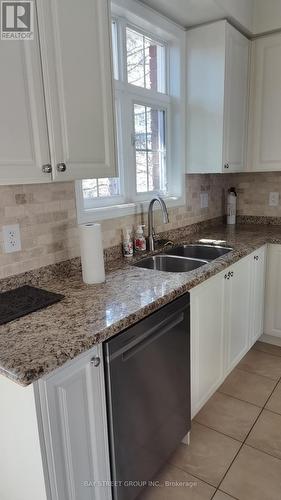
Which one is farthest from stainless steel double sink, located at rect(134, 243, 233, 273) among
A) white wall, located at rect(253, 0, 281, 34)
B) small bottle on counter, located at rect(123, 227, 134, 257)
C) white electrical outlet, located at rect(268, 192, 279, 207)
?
white wall, located at rect(253, 0, 281, 34)

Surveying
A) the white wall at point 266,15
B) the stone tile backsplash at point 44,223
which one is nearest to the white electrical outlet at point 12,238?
the stone tile backsplash at point 44,223

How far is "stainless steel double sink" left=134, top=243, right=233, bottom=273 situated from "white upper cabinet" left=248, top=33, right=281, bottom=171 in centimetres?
94

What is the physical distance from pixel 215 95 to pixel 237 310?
1457 millimetres

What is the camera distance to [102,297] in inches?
56.1

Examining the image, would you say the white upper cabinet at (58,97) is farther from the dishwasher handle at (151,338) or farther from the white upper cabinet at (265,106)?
the white upper cabinet at (265,106)

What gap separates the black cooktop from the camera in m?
1.25

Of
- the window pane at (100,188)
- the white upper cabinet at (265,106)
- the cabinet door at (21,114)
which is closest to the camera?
the cabinet door at (21,114)

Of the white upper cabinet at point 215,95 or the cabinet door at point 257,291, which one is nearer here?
the white upper cabinet at point 215,95

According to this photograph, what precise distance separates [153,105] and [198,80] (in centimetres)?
39

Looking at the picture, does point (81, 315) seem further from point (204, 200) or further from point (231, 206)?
point (231, 206)

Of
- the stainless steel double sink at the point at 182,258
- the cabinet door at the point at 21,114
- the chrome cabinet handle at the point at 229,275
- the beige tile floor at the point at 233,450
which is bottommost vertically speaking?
the beige tile floor at the point at 233,450

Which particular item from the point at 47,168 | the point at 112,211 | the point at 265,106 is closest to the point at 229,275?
the point at 112,211

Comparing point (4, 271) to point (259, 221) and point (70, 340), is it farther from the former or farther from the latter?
point (259, 221)

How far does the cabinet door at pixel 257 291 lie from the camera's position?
94.8 inches
